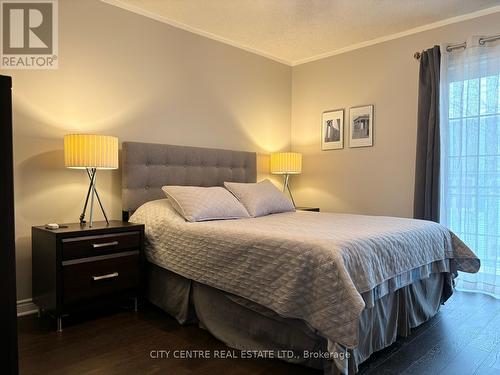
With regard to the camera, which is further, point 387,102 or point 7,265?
point 387,102

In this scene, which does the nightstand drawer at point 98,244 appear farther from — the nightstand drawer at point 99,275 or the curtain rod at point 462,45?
the curtain rod at point 462,45

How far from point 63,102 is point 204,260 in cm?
179

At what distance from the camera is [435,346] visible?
7.20ft

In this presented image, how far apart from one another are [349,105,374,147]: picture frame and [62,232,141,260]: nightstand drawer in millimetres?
2738

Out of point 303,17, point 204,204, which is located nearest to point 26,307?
point 204,204

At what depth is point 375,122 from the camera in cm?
409

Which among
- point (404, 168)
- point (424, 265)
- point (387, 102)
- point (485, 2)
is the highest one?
point (485, 2)

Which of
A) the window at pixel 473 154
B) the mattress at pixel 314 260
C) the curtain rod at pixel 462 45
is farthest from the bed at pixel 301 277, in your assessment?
the curtain rod at pixel 462 45

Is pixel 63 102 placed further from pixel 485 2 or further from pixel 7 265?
pixel 485 2

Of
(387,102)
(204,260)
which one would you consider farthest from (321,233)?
(387,102)

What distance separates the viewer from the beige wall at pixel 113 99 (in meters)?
2.76

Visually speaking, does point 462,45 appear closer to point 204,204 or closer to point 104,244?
point 204,204

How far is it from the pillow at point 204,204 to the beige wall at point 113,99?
27.7 inches
